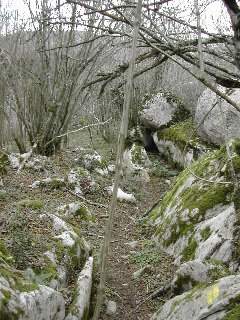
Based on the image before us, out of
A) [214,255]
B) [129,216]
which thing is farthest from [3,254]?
[129,216]

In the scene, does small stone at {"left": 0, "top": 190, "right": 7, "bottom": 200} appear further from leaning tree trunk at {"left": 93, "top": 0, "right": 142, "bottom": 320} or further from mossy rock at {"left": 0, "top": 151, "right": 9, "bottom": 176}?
leaning tree trunk at {"left": 93, "top": 0, "right": 142, "bottom": 320}

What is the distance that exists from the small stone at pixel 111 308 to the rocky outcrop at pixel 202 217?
1092 millimetres

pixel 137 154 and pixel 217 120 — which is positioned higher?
pixel 217 120

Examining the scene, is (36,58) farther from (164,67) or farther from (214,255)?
(214,255)

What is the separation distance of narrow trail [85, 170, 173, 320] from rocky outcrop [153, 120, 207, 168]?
12.3 feet

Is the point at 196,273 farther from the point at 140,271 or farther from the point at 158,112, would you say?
the point at 158,112

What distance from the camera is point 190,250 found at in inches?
212

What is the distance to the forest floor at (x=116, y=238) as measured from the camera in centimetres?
442

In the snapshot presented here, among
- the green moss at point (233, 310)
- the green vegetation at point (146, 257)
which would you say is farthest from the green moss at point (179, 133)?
the green moss at point (233, 310)

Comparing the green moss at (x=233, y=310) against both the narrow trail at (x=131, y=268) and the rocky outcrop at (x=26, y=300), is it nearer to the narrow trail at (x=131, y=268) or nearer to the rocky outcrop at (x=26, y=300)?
the rocky outcrop at (x=26, y=300)

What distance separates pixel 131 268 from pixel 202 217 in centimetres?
112

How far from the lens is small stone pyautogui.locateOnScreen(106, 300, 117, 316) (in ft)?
14.5

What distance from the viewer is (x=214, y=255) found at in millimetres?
4812

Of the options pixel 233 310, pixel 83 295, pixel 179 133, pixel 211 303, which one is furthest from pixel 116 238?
pixel 179 133
